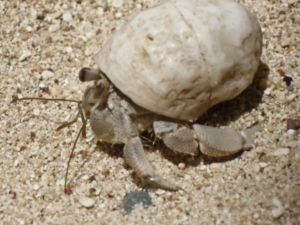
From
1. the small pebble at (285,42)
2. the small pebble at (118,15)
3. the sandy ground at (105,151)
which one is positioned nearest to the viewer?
the sandy ground at (105,151)

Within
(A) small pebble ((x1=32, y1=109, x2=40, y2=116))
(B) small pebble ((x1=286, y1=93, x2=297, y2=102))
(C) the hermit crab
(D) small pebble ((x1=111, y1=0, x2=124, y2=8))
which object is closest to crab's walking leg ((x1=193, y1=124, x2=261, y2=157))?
(C) the hermit crab

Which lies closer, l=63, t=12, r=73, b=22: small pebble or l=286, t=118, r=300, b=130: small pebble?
l=286, t=118, r=300, b=130: small pebble

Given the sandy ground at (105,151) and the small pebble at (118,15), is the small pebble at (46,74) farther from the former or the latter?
the small pebble at (118,15)

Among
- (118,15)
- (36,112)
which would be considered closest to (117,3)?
(118,15)

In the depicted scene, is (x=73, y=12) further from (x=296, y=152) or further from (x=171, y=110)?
(x=296, y=152)

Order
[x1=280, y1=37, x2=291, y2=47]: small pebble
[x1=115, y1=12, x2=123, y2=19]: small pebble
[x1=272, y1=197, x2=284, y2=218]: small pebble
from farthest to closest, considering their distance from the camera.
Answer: [x1=115, y1=12, x2=123, y2=19]: small pebble < [x1=280, y1=37, x2=291, y2=47]: small pebble < [x1=272, y1=197, x2=284, y2=218]: small pebble

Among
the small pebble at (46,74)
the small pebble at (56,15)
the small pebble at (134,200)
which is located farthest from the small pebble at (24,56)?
the small pebble at (134,200)

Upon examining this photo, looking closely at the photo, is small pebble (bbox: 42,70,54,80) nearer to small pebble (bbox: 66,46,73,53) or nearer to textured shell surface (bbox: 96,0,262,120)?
small pebble (bbox: 66,46,73,53)

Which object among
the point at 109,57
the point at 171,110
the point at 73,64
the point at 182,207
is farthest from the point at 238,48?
the point at 73,64
